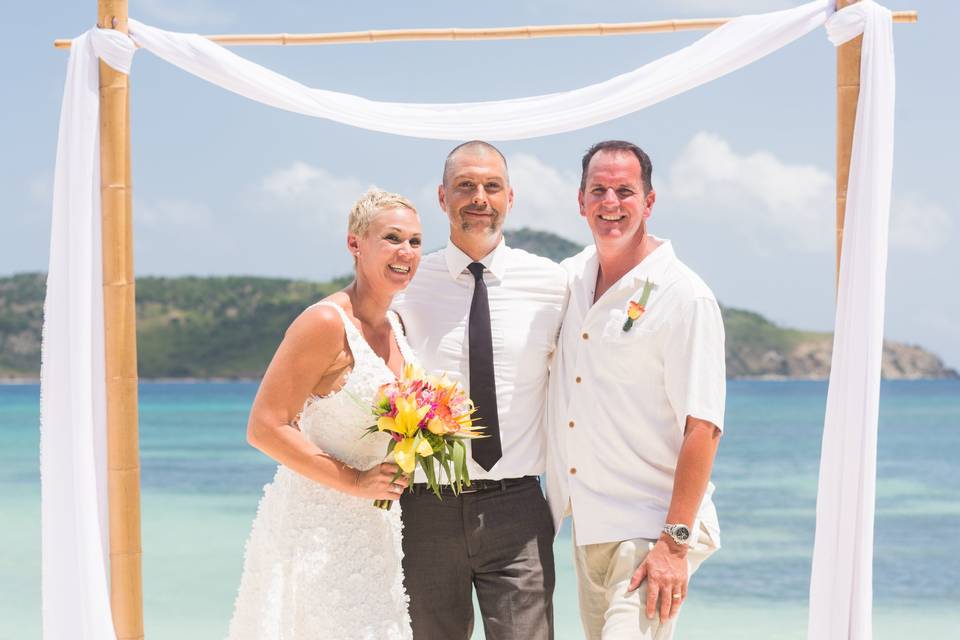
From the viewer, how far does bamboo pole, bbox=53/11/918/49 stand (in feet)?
14.5

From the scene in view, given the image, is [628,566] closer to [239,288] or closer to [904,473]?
[904,473]

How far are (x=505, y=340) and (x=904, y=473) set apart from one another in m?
26.4

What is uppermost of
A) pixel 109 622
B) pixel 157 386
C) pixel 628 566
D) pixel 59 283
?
pixel 59 283

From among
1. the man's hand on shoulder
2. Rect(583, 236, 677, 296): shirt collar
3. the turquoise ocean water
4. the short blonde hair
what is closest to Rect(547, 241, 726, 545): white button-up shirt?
Rect(583, 236, 677, 296): shirt collar

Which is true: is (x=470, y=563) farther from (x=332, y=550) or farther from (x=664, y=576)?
(x=664, y=576)

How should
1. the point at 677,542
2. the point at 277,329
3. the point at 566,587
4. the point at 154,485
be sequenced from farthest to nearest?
the point at 277,329 → the point at 154,485 → the point at 566,587 → the point at 677,542

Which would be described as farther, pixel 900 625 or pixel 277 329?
pixel 277 329

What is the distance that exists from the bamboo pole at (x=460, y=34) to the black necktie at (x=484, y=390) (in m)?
1.15

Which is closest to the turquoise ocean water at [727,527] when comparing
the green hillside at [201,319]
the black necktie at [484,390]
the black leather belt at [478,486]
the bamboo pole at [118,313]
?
the bamboo pole at [118,313]

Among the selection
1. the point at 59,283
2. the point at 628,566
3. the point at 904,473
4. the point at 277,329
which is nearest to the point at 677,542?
the point at 628,566

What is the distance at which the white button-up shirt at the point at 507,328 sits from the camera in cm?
420

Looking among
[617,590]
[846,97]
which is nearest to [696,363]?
[617,590]

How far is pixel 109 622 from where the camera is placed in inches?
166

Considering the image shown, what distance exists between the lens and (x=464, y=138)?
452 centimetres
